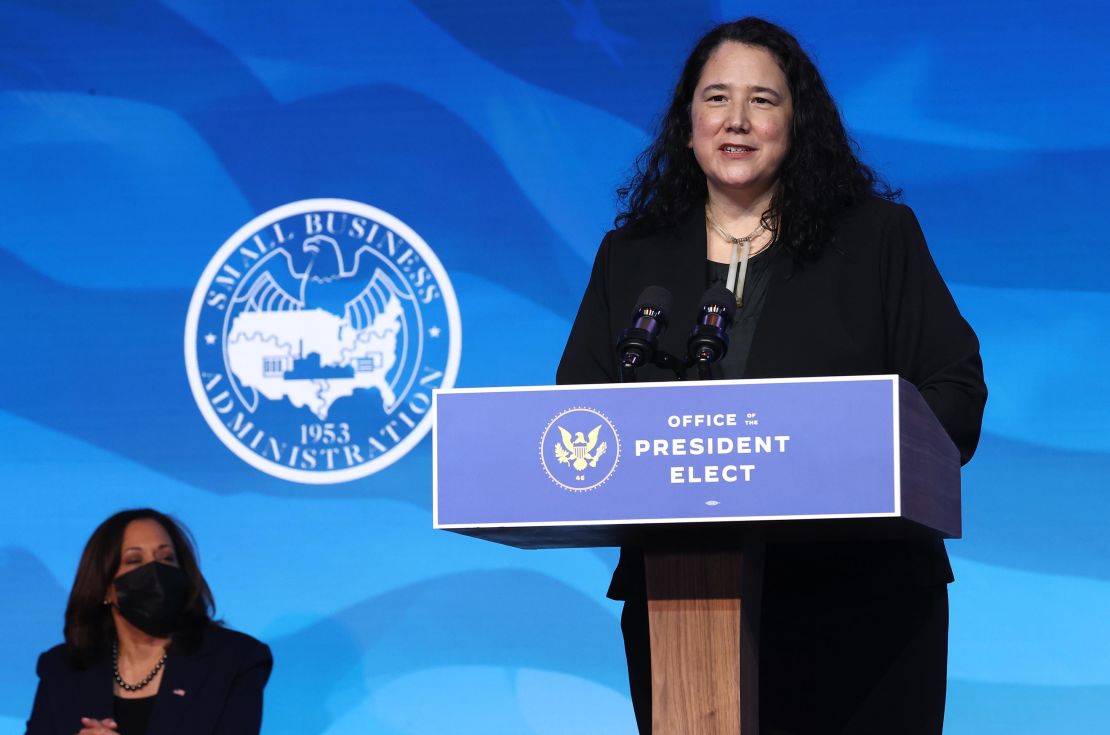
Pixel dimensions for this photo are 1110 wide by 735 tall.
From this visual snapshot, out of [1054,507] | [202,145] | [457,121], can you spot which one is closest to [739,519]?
[1054,507]

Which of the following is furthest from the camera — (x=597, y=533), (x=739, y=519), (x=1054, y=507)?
(x=1054, y=507)

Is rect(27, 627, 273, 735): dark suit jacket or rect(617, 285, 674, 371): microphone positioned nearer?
rect(617, 285, 674, 371): microphone

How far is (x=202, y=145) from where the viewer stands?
4.13 m

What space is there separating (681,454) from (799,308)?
490 mm

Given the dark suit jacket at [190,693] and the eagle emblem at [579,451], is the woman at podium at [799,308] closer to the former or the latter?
the eagle emblem at [579,451]

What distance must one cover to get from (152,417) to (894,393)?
285cm

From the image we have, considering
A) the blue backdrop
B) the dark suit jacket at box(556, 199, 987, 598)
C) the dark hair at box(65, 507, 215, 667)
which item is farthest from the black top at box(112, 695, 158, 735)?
the dark suit jacket at box(556, 199, 987, 598)

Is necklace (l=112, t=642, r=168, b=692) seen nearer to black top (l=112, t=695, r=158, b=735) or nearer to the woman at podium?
black top (l=112, t=695, r=158, b=735)

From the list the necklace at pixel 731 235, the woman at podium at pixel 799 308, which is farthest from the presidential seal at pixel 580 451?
the necklace at pixel 731 235

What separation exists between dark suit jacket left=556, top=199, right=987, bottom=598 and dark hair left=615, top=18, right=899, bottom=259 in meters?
0.04

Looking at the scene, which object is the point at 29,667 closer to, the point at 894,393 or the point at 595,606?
the point at 595,606

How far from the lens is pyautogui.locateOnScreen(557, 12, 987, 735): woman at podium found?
193 centimetres

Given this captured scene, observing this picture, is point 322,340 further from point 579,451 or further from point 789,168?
point 579,451

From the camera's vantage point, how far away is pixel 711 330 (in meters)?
1.79
